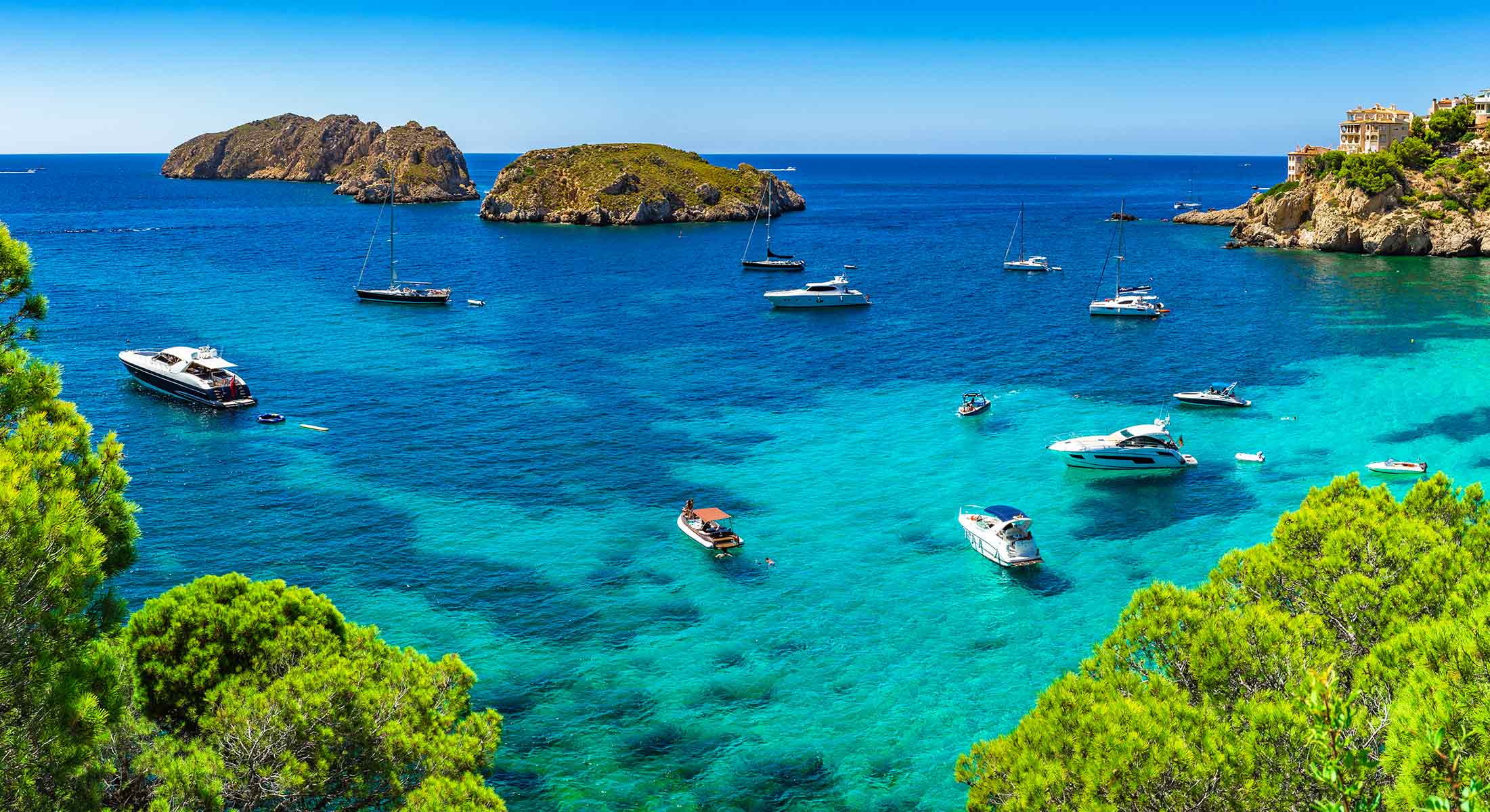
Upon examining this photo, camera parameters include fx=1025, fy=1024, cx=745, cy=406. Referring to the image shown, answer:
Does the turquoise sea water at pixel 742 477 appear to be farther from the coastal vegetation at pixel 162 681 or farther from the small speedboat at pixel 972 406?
the coastal vegetation at pixel 162 681

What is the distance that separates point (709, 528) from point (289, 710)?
26.6 meters

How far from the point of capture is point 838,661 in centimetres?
3684

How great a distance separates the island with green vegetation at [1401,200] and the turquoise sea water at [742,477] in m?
20.5

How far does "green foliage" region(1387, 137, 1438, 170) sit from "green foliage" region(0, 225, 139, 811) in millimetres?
165137

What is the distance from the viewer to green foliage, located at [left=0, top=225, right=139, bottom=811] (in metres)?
15.9

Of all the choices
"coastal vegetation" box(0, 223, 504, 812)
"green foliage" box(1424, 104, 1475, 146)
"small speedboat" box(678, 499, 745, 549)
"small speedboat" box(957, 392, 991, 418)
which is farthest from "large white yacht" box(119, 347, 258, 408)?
A: "green foliage" box(1424, 104, 1475, 146)

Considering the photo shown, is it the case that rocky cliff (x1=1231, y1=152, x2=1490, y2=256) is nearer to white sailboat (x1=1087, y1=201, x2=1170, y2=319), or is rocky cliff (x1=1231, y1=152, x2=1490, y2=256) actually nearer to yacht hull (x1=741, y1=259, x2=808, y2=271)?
white sailboat (x1=1087, y1=201, x2=1170, y2=319)

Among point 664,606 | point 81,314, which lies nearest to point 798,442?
point 664,606

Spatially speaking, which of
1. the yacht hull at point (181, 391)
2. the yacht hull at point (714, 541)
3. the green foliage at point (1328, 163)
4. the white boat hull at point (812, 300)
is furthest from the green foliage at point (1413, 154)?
the yacht hull at point (181, 391)

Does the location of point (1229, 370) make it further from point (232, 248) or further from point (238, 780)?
point (232, 248)

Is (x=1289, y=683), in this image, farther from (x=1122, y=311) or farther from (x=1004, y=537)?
(x=1122, y=311)

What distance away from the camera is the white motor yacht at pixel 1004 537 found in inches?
1738

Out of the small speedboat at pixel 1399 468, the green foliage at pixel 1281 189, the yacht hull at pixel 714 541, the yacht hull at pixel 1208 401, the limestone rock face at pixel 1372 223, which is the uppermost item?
the green foliage at pixel 1281 189

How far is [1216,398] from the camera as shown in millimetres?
69750
